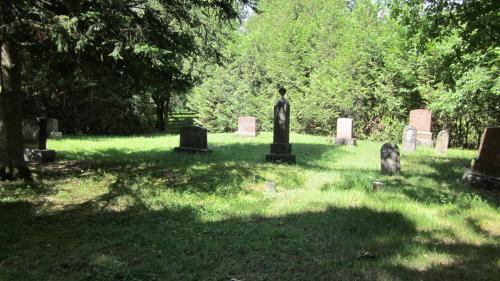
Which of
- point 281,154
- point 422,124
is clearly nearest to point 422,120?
point 422,124

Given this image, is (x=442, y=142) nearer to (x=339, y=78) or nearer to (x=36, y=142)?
(x=339, y=78)

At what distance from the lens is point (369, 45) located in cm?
2450

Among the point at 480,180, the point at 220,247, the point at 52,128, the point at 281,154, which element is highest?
the point at 52,128

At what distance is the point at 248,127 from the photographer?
76.5 feet

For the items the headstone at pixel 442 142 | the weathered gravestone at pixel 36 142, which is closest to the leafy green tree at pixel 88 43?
the weathered gravestone at pixel 36 142

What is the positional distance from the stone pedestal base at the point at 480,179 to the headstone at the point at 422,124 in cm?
1029

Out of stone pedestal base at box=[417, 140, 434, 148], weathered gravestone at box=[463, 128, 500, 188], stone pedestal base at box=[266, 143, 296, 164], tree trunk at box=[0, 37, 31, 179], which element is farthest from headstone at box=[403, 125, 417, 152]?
tree trunk at box=[0, 37, 31, 179]

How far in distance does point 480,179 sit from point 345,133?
A: 10807 mm

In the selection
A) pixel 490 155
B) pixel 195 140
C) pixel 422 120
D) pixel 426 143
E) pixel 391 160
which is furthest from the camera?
pixel 422 120

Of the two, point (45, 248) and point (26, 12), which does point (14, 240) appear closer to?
point (45, 248)

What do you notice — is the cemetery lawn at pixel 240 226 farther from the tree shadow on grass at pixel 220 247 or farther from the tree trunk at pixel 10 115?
the tree trunk at pixel 10 115

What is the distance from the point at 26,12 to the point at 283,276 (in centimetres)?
648

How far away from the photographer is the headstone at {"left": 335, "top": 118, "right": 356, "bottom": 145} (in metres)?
20.1

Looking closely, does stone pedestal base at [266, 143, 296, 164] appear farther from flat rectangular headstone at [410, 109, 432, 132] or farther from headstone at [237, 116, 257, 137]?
flat rectangular headstone at [410, 109, 432, 132]
